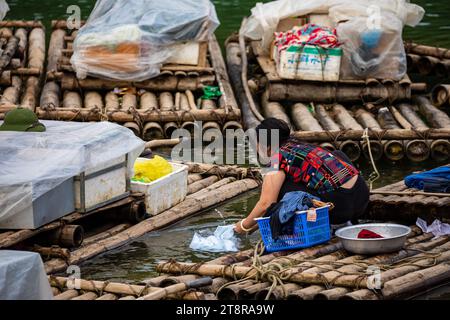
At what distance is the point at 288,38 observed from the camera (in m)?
14.9

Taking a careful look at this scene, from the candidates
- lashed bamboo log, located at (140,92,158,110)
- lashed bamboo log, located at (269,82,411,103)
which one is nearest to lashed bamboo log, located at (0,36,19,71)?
lashed bamboo log, located at (140,92,158,110)

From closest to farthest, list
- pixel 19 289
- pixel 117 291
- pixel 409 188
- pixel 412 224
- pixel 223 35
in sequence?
pixel 19 289 < pixel 117 291 < pixel 412 224 < pixel 409 188 < pixel 223 35

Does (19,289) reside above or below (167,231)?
above

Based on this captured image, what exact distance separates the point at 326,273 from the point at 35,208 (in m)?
2.48

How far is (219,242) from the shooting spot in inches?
376

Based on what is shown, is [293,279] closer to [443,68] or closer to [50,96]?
[50,96]

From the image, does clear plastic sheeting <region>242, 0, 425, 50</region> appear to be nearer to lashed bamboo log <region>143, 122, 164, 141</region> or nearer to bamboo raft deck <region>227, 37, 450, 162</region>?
bamboo raft deck <region>227, 37, 450, 162</region>

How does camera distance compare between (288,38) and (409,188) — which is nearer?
(409,188)

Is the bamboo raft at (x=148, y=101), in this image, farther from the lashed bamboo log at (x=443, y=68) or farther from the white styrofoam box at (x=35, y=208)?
the white styrofoam box at (x=35, y=208)

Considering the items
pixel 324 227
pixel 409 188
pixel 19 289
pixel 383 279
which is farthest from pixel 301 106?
pixel 19 289

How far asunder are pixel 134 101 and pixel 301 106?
231cm

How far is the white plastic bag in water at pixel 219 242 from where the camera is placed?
9.46 metres

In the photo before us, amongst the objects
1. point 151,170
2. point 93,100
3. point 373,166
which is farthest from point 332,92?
point 151,170

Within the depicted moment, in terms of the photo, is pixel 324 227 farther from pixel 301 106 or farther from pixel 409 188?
pixel 301 106
